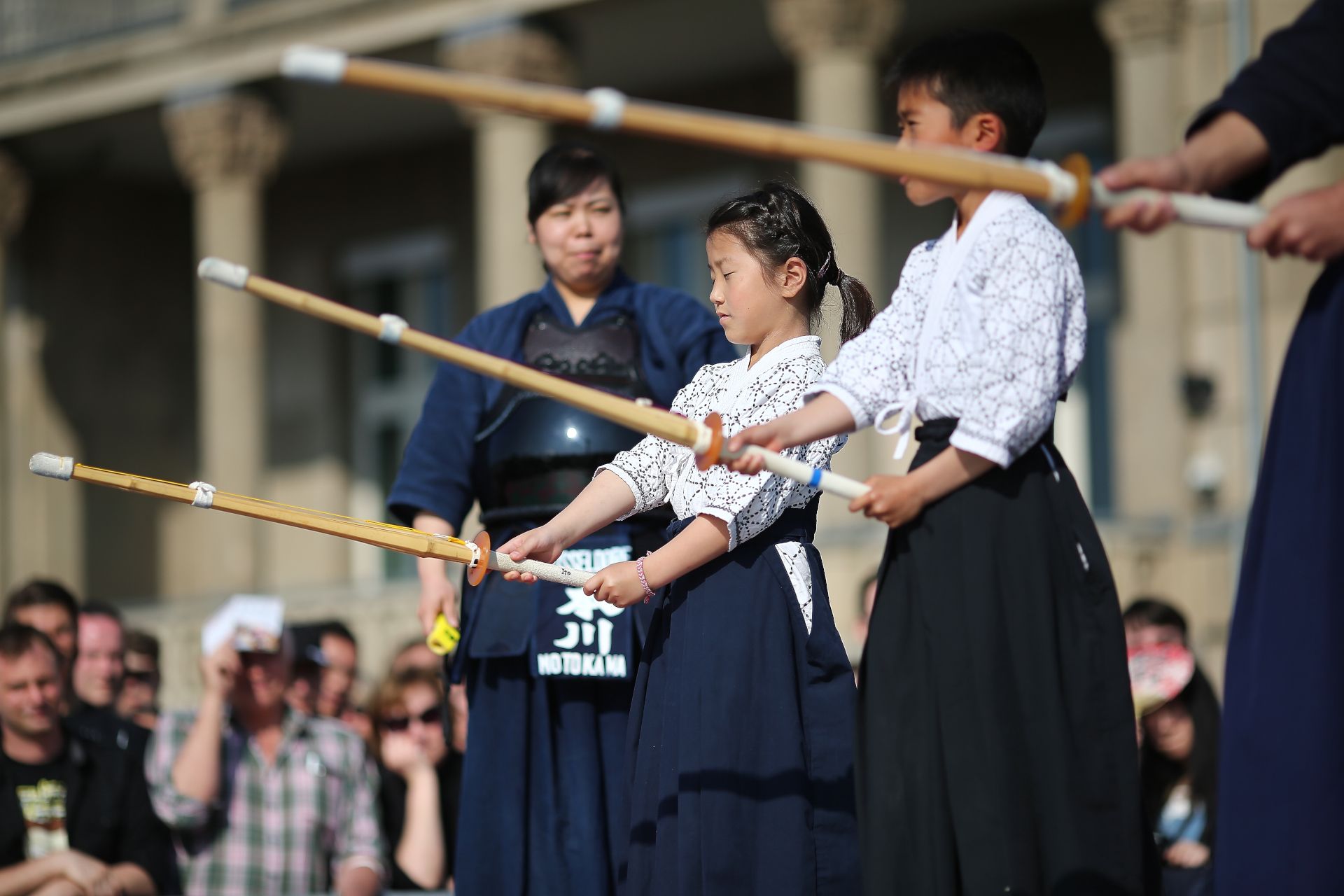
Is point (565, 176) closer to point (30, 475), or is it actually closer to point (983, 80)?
point (983, 80)

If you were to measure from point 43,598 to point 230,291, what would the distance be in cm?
1152

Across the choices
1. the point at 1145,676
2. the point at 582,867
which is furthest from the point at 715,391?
the point at 1145,676

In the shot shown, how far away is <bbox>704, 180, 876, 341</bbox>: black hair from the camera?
3.89 m

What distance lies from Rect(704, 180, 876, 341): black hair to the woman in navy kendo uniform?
81cm

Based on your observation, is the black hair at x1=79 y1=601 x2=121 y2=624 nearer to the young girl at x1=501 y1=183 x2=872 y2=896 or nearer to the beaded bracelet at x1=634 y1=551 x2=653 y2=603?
the young girl at x1=501 y1=183 x2=872 y2=896

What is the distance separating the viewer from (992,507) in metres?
3.12

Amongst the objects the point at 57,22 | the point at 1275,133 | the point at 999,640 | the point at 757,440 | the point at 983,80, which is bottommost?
the point at 999,640

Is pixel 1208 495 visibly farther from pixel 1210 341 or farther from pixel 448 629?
pixel 448 629

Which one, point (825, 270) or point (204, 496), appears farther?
point (825, 270)

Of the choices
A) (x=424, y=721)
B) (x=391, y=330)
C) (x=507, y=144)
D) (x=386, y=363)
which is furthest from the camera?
(x=386, y=363)

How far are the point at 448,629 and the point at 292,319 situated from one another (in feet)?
59.6

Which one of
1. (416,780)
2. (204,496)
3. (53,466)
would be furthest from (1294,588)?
(416,780)

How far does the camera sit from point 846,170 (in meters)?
14.2

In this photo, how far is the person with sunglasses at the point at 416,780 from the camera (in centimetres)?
671
